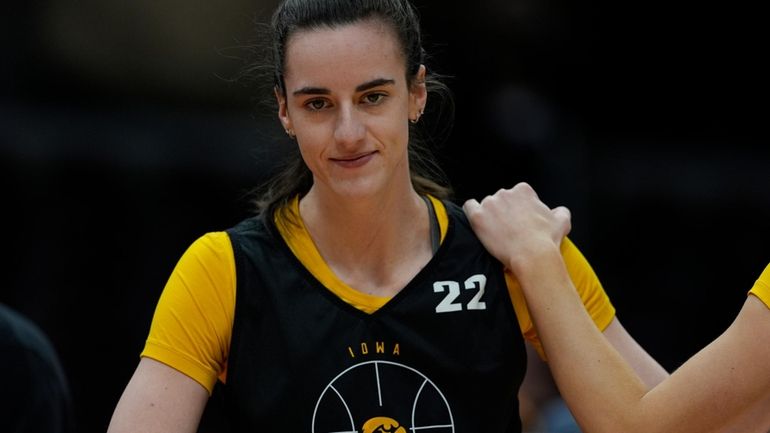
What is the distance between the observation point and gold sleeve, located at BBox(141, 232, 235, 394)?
302 centimetres

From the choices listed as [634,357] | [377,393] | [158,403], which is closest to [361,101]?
[377,393]

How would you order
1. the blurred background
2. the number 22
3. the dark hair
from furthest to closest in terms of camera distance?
the blurred background < the number 22 < the dark hair

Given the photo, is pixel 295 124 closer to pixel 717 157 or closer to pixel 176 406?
pixel 176 406

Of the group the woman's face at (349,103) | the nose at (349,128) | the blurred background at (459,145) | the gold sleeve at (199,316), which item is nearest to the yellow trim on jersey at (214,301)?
the gold sleeve at (199,316)

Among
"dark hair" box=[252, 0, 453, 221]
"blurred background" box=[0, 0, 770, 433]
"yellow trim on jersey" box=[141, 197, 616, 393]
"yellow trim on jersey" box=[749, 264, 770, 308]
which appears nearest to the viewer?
"yellow trim on jersey" box=[749, 264, 770, 308]

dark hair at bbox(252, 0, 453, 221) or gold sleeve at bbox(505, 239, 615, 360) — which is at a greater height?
dark hair at bbox(252, 0, 453, 221)

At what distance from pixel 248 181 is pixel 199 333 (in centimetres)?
327

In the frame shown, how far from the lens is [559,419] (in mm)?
4828

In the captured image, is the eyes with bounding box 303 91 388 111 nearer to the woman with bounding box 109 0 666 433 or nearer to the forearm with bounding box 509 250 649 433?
the woman with bounding box 109 0 666 433

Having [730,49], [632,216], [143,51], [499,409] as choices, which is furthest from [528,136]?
[499,409]

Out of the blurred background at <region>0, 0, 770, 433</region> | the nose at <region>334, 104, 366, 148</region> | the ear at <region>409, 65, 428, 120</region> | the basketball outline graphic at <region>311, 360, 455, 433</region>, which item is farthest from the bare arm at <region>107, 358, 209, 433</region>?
A: the blurred background at <region>0, 0, 770, 433</region>

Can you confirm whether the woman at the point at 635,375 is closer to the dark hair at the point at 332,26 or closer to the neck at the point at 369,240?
the neck at the point at 369,240

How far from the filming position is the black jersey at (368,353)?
122 inches

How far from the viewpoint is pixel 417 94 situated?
3.29 m
